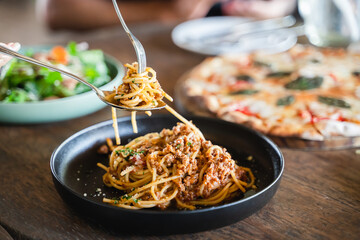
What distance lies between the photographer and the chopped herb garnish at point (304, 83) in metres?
3.25

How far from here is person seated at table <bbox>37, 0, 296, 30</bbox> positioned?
5.95 meters

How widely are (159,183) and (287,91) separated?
1.62 m

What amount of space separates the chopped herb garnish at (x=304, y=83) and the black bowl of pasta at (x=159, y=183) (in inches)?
41.1

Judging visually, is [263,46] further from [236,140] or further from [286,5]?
[286,5]

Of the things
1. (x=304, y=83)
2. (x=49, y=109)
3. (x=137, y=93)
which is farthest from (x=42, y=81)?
(x=304, y=83)

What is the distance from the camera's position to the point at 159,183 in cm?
202

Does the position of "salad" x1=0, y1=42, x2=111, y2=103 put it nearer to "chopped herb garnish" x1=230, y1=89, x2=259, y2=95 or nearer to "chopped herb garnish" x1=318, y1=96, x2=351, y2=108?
"chopped herb garnish" x1=230, y1=89, x2=259, y2=95

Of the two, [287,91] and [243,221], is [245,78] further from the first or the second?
[243,221]

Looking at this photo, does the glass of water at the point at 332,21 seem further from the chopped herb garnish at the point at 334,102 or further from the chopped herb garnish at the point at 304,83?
the chopped herb garnish at the point at 334,102

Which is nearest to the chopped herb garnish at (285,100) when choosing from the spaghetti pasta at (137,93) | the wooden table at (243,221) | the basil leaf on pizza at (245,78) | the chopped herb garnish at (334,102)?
the chopped herb garnish at (334,102)

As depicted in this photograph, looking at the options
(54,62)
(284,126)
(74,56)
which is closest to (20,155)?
(54,62)

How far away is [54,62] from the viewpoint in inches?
130

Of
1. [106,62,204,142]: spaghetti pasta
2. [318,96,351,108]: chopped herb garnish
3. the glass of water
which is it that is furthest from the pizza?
[106,62,204,142]: spaghetti pasta

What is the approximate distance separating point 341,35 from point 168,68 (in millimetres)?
1705
